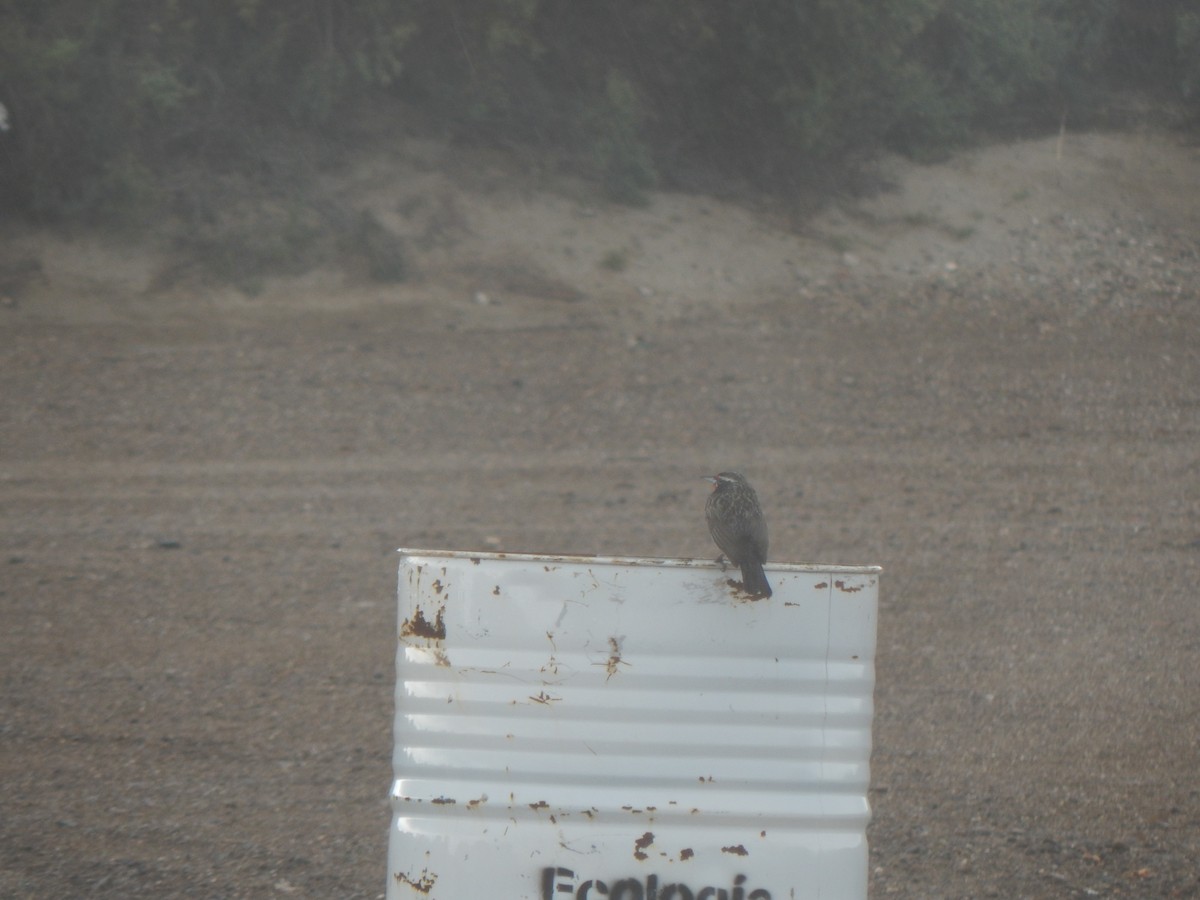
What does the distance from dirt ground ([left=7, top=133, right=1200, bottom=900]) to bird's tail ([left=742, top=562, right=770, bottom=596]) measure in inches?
73.7

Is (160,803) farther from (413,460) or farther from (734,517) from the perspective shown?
(413,460)

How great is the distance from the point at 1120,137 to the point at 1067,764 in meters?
15.0

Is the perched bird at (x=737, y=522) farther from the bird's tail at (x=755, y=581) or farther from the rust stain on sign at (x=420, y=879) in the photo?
the rust stain on sign at (x=420, y=879)

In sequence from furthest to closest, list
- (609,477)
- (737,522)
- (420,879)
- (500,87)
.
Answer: (500,87)
(609,477)
(737,522)
(420,879)

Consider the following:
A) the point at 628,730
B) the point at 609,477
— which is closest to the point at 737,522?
the point at 628,730

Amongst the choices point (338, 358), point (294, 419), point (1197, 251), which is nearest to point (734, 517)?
point (294, 419)

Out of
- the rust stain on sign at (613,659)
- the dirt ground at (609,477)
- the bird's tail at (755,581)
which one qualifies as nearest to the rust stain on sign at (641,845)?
the rust stain on sign at (613,659)

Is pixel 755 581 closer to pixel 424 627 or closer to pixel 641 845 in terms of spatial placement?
pixel 641 845

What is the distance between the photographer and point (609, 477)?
10.1 meters

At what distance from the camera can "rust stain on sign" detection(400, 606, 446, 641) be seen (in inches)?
122

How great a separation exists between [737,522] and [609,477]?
5940mm

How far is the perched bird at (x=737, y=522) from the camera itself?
387 centimetres

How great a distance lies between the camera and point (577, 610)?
121 inches

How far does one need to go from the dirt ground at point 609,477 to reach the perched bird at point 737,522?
1.31 metres
